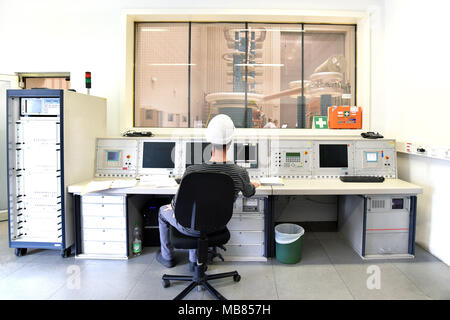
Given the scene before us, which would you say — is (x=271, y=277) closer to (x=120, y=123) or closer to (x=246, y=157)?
(x=246, y=157)

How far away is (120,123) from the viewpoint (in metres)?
3.42

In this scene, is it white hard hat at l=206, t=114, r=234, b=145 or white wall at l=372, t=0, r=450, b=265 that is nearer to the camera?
white hard hat at l=206, t=114, r=234, b=145

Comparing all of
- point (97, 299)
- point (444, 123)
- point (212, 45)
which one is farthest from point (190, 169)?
point (212, 45)

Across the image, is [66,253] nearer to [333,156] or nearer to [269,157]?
[269,157]

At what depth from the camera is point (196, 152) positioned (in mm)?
2912

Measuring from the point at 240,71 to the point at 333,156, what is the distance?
5.15 feet

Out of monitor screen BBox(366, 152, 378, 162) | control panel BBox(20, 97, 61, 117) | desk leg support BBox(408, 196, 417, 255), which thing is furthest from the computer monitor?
control panel BBox(20, 97, 61, 117)

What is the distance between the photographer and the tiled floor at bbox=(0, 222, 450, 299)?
199 cm

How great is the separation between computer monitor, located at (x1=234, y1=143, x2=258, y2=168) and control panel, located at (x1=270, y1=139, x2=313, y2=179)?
18cm

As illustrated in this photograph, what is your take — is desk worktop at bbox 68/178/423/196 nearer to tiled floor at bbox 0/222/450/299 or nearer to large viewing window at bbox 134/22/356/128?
tiled floor at bbox 0/222/450/299

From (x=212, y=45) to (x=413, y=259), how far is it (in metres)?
3.16

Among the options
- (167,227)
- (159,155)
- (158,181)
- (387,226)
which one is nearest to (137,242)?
(167,227)

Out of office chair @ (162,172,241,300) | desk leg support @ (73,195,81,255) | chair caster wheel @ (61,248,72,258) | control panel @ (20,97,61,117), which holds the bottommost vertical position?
chair caster wheel @ (61,248,72,258)

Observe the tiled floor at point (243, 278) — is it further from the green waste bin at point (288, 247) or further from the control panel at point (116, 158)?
the control panel at point (116, 158)
